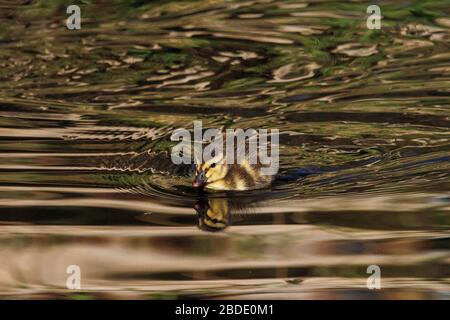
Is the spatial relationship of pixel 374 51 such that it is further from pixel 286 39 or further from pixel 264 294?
pixel 264 294

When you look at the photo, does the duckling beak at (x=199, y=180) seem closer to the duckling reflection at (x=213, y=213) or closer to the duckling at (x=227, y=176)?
the duckling at (x=227, y=176)

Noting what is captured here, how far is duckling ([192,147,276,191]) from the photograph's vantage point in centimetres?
754

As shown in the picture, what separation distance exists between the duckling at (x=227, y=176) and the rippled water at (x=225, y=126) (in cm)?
10

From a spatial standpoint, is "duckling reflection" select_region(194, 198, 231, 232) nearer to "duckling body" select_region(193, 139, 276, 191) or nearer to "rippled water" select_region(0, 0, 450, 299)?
"rippled water" select_region(0, 0, 450, 299)

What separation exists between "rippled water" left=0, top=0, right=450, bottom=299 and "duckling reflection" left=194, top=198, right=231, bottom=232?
0.02 meters

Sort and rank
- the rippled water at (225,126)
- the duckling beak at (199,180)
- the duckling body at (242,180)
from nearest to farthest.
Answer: the rippled water at (225,126)
the duckling beak at (199,180)
the duckling body at (242,180)

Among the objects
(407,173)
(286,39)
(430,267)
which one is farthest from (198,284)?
(286,39)

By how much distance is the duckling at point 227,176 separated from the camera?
7543 mm

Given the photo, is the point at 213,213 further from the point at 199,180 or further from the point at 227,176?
the point at 227,176

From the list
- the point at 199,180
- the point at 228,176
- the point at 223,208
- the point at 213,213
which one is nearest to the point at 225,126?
the point at 228,176

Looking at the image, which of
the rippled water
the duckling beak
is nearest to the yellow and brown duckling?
the duckling beak

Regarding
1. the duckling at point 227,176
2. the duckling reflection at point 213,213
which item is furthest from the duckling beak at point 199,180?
the duckling reflection at point 213,213

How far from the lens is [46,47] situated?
1092cm
